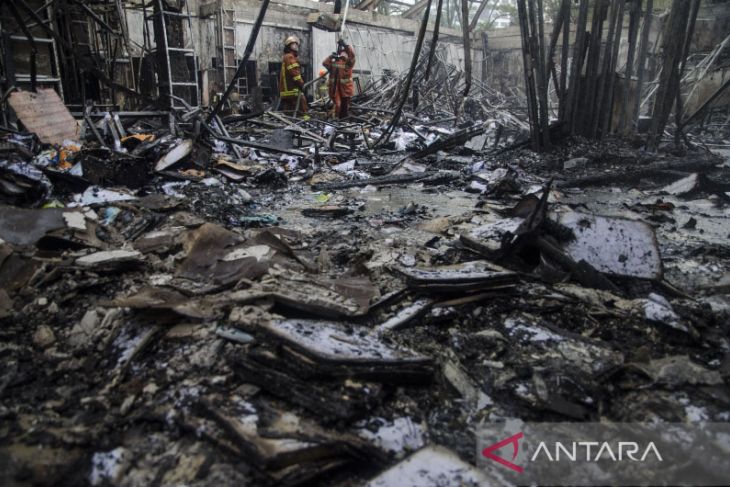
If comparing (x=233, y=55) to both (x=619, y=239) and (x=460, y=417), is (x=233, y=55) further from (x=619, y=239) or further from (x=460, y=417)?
(x=460, y=417)

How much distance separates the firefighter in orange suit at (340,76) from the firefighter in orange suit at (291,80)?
737mm

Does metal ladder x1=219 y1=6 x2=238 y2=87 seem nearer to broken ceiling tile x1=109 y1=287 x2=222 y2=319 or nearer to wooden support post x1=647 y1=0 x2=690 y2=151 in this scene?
wooden support post x1=647 y1=0 x2=690 y2=151

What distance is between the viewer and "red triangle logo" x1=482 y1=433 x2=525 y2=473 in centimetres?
173

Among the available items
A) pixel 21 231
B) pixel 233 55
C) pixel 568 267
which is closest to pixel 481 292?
pixel 568 267

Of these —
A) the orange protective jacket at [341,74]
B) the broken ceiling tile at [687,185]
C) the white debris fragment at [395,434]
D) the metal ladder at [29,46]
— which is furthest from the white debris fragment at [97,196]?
the orange protective jacket at [341,74]

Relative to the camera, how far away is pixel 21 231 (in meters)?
3.64

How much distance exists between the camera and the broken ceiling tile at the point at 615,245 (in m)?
3.15

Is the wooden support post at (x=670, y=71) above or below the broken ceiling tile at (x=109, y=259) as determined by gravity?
above

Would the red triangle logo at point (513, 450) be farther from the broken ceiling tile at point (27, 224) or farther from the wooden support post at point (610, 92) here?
the wooden support post at point (610, 92)

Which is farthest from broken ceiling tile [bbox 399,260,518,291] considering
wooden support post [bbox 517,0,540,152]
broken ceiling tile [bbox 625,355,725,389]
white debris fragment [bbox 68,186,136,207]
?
wooden support post [bbox 517,0,540,152]

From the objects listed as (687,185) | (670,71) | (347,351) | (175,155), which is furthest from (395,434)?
(670,71)

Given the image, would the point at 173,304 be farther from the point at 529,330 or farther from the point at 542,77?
the point at 542,77

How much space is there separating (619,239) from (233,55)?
1348cm

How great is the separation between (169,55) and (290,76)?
9.49ft
